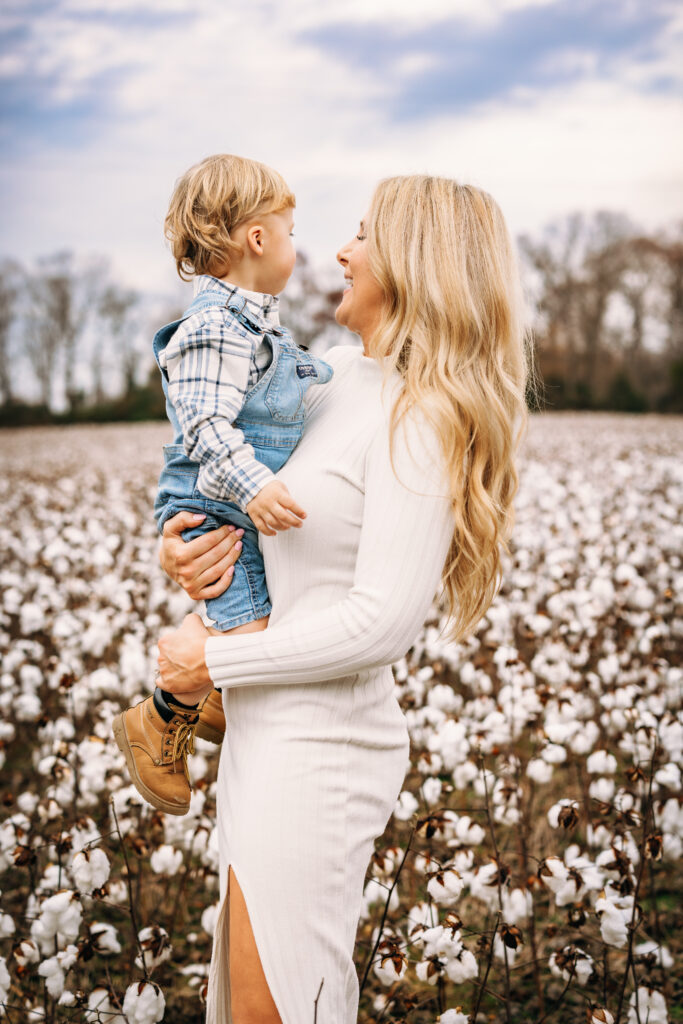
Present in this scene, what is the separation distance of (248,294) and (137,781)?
1.23 meters

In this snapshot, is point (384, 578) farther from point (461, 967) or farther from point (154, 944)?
point (154, 944)

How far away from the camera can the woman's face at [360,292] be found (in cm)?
185

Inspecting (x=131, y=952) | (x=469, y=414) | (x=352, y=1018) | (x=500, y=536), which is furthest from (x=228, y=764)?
(x=131, y=952)

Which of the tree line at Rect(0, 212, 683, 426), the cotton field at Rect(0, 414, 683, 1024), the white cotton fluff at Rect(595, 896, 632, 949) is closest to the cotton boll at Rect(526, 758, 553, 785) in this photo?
the cotton field at Rect(0, 414, 683, 1024)

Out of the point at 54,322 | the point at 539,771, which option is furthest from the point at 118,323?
the point at 539,771

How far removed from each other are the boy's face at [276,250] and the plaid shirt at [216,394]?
0.75ft

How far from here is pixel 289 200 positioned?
2143 millimetres

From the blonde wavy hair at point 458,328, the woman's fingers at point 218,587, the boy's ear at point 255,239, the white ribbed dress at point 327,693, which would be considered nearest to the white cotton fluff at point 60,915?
the white ribbed dress at point 327,693

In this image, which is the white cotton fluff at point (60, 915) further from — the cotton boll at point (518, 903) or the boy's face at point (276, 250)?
the boy's face at point (276, 250)

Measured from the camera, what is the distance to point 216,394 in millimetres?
1838

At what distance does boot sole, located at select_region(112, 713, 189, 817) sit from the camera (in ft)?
6.79

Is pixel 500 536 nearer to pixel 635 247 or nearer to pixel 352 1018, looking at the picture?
pixel 352 1018

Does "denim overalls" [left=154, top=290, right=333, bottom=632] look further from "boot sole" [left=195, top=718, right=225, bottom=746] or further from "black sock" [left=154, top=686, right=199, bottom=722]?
"boot sole" [left=195, top=718, right=225, bottom=746]

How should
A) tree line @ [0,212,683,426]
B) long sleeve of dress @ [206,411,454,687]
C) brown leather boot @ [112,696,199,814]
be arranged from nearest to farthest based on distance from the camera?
long sleeve of dress @ [206,411,454,687]
brown leather boot @ [112,696,199,814]
tree line @ [0,212,683,426]
